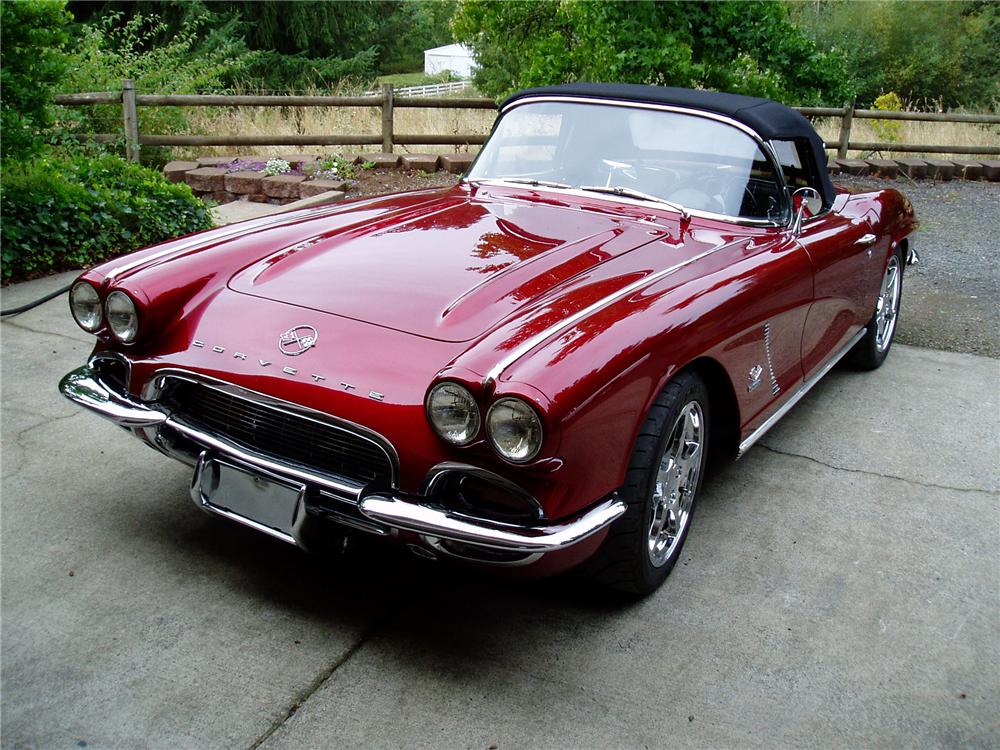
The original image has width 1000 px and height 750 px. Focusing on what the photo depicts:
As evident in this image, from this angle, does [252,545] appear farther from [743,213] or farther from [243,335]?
[743,213]

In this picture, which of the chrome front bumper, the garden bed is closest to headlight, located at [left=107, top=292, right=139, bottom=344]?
the chrome front bumper

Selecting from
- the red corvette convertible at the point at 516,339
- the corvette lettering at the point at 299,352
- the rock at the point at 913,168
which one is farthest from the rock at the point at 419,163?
the corvette lettering at the point at 299,352

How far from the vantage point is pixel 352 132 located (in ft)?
38.1

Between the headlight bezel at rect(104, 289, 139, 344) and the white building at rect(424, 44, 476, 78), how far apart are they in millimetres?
38986

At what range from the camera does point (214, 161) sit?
32.3 feet

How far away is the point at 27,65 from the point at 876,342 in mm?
5802

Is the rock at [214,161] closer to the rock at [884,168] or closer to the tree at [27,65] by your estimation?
the tree at [27,65]

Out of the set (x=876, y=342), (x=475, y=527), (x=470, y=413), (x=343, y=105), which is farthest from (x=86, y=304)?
(x=343, y=105)

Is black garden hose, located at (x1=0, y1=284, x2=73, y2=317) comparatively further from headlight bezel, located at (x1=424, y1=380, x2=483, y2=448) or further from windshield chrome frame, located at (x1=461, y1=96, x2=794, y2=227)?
headlight bezel, located at (x1=424, y1=380, x2=483, y2=448)

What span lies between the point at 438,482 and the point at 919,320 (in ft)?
15.7

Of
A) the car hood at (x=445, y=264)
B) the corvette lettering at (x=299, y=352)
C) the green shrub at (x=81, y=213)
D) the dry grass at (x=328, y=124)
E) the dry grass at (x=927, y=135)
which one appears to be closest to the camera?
the corvette lettering at (x=299, y=352)

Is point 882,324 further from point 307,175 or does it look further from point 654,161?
point 307,175

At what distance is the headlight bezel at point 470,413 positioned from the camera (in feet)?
7.61

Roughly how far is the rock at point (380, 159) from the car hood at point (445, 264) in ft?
21.9
